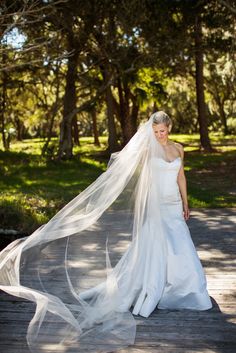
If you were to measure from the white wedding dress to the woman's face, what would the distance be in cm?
23

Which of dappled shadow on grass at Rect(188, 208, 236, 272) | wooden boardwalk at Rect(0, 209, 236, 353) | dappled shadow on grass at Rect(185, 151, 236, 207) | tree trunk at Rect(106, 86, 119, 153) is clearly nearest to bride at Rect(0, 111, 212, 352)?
wooden boardwalk at Rect(0, 209, 236, 353)

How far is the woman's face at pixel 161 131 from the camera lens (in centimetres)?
530

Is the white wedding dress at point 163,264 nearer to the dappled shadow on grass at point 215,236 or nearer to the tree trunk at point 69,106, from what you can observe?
the dappled shadow on grass at point 215,236

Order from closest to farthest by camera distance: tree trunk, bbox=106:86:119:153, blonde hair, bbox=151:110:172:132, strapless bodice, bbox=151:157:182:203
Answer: blonde hair, bbox=151:110:172:132, strapless bodice, bbox=151:157:182:203, tree trunk, bbox=106:86:119:153

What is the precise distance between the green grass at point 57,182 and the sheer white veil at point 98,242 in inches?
145

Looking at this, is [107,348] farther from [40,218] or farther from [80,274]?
[40,218]

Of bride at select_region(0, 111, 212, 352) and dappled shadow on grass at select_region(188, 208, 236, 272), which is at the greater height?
bride at select_region(0, 111, 212, 352)

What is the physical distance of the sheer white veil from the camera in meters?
5.05

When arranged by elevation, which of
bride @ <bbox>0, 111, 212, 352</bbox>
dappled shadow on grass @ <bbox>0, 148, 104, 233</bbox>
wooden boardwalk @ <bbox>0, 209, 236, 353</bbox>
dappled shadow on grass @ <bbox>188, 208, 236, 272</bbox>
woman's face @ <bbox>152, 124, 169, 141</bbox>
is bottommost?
dappled shadow on grass @ <bbox>188, 208, 236, 272</bbox>

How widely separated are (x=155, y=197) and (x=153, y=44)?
16.5m

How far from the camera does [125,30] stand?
19953 mm

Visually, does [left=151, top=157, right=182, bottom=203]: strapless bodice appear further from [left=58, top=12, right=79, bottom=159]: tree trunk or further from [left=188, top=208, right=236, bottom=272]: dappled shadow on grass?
[left=58, top=12, right=79, bottom=159]: tree trunk

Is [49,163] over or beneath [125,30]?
beneath

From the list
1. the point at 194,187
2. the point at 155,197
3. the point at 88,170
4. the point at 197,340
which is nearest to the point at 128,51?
the point at 88,170
